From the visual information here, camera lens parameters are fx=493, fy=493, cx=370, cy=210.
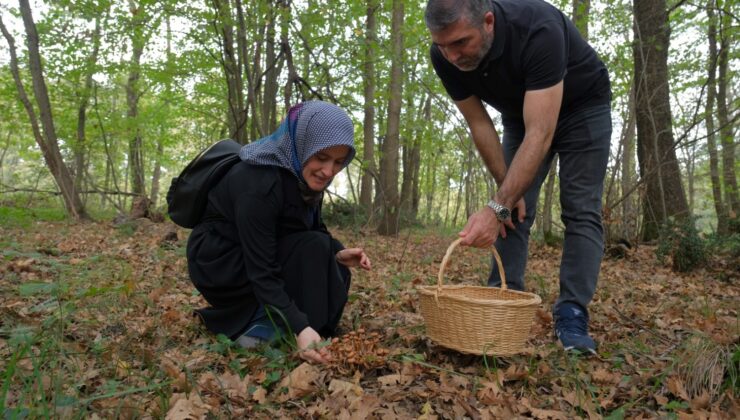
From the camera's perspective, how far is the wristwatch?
231 cm

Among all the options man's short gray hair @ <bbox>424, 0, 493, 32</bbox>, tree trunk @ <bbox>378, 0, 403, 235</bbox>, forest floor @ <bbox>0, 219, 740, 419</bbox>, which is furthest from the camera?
tree trunk @ <bbox>378, 0, 403, 235</bbox>

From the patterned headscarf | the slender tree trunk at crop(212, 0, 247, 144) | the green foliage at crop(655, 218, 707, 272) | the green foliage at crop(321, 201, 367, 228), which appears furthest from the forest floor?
the green foliage at crop(321, 201, 367, 228)

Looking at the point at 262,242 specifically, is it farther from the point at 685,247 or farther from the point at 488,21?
the point at 685,247

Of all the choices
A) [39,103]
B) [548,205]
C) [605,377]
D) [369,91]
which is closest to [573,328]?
[605,377]

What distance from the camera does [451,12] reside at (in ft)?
7.13

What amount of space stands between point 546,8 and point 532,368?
172cm

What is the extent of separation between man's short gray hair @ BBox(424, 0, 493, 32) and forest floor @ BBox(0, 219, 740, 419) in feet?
4.79

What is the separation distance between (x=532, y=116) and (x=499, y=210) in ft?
1.56

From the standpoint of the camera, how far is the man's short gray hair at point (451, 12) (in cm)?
216

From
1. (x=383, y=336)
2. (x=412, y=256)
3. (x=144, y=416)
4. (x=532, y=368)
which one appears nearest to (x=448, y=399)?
(x=532, y=368)

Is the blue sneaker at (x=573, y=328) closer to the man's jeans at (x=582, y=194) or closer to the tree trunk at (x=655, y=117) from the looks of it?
the man's jeans at (x=582, y=194)

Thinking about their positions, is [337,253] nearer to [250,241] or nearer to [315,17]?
[250,241]

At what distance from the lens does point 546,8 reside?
8.04ft

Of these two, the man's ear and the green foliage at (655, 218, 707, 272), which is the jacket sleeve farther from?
the green foliage at (655, 218, 707, 272)
